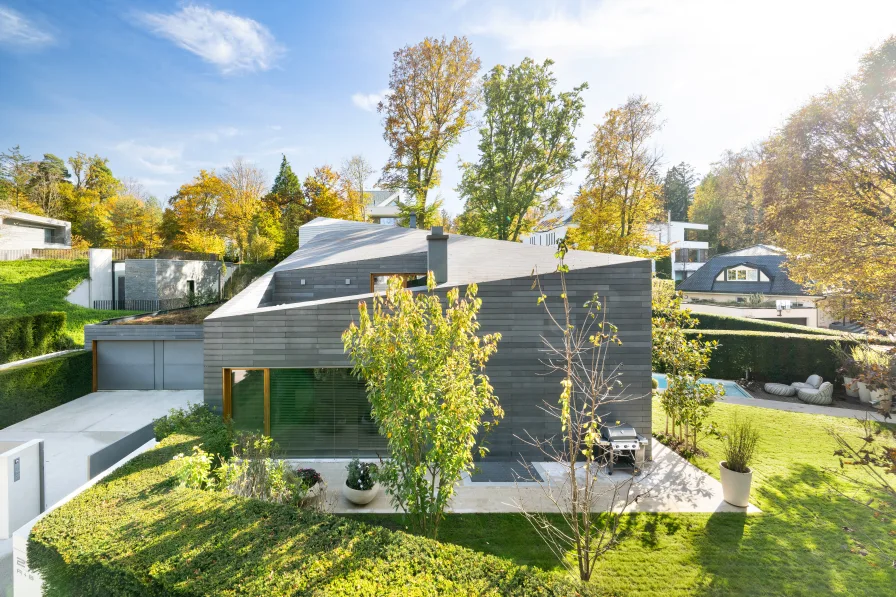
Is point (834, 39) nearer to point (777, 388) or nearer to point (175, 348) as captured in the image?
point (777, 388)

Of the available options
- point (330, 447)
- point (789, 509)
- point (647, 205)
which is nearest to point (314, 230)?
point (330, 447)

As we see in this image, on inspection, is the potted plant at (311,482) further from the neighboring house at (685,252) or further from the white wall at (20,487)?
the neighboring house at (685,252)

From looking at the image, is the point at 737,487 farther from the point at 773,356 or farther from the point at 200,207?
the point at 200,207

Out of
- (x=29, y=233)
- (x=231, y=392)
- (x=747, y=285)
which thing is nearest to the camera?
(x=231, y=392)

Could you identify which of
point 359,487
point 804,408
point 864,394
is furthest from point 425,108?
point 864,394

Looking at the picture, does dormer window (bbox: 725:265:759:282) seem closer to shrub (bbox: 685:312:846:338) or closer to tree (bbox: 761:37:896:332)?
shrub (bbox: 685:312:846:338)

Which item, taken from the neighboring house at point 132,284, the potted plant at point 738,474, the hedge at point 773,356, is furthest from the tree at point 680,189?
the neighboring house at point 132,284
